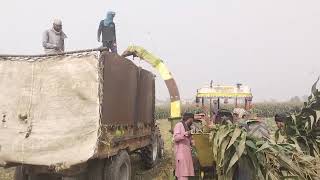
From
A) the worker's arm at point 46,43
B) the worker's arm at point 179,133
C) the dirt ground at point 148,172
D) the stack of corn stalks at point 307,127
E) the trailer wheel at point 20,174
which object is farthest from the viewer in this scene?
the dirt ground at point 148,172

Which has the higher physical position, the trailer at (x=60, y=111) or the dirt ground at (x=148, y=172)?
the trailer at (x=60, y=111)

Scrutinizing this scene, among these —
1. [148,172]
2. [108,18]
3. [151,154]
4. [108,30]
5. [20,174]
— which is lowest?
[148,172]

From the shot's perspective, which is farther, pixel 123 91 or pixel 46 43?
pixel 46 43

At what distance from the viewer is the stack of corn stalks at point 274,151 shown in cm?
658

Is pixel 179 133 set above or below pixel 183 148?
above

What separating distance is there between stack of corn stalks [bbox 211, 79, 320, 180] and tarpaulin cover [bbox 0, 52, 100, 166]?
6.54ft

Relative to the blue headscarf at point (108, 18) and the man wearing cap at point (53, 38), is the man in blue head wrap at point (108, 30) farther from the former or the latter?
the man wearing cap at point (53, 38)

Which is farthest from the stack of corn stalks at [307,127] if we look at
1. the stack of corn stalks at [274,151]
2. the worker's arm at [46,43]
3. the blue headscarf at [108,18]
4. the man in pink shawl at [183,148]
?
the blue headscarf at [108,18]

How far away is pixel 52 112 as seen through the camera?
7.23 m

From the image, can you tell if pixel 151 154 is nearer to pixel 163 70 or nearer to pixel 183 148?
pixel 163 70

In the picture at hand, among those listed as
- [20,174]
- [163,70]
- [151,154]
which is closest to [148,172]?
[151,154]

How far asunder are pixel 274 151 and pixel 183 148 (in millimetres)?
2270

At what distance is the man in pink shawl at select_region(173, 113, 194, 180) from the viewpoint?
8.51 meters

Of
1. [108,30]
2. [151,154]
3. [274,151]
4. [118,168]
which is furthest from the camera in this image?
[151,154]
